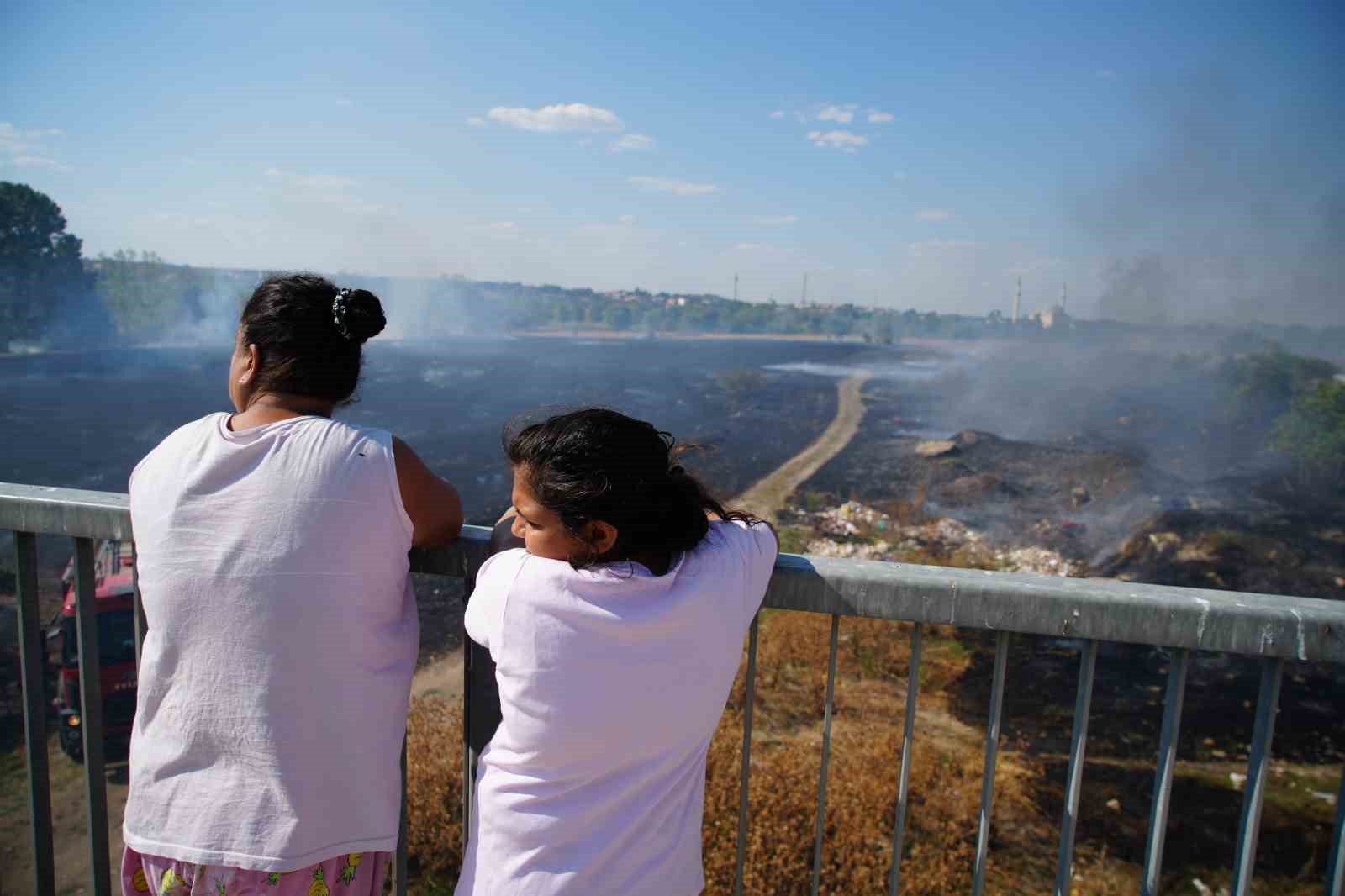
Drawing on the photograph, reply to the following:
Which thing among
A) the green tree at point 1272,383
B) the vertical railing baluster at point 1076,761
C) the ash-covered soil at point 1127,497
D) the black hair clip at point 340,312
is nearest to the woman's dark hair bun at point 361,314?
the black hair clip at point 340,312

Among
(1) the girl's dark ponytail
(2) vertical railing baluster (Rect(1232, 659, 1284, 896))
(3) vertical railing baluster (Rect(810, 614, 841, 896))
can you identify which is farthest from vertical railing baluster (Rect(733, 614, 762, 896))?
(2) vertical railing baluster (Rect(1232, 659, 1284, 896))

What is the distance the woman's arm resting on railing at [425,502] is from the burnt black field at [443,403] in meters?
8.44

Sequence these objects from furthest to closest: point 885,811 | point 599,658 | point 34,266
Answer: point 34,266
point 885,811
point 599,658

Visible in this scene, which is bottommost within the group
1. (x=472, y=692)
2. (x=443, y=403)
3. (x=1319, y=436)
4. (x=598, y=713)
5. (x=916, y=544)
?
(x=916, y=544)

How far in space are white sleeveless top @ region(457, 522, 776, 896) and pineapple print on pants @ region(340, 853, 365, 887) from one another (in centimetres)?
29

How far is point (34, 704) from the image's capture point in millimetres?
1822

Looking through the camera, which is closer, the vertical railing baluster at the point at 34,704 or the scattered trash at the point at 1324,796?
the vertical railing baluster at the point at 34,704

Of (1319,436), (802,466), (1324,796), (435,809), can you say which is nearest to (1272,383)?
(1319,436)

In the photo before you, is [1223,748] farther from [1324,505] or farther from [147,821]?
[1324,505]

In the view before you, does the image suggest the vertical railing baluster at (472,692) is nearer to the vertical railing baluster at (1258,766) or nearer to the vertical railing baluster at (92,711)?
the vertical railing baluster at (92,711)

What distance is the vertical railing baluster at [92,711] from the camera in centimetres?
177

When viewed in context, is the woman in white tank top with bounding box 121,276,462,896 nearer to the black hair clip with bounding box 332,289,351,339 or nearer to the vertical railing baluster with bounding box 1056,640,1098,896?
the black hair clip with bounding box 332,289,351,339

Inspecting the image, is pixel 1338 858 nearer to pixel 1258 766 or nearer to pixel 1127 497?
pixel 1258 766

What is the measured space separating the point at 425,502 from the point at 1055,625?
3.38ft
